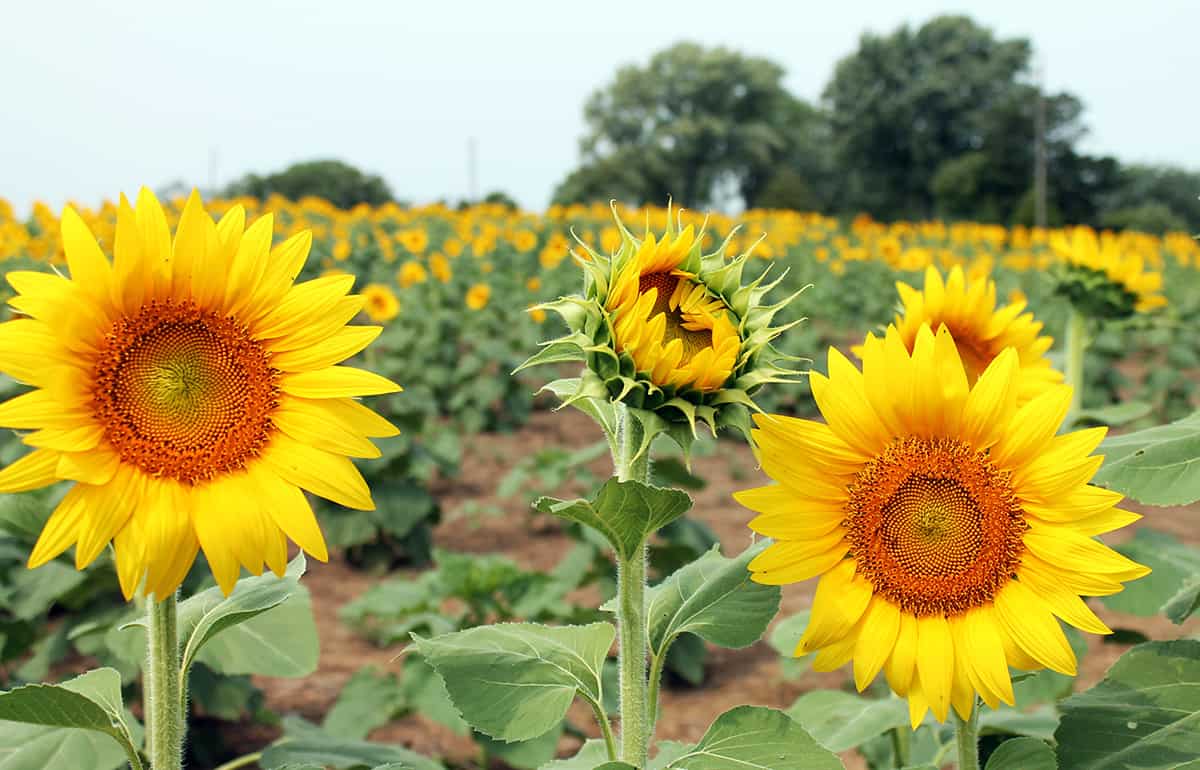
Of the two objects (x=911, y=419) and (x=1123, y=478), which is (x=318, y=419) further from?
(x=1123, y=478)

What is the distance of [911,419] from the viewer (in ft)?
4.81

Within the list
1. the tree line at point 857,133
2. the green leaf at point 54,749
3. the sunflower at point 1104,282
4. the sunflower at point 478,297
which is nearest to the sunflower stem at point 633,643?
the green leaf at point 54,749

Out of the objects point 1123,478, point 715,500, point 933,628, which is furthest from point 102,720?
point 715,500

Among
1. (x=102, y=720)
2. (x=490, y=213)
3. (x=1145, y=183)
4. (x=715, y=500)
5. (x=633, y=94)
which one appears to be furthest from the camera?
(x=633, y=94)

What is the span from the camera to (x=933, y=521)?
1.45 meters

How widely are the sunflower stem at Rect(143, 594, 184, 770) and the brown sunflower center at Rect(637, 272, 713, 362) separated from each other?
0.71 meters

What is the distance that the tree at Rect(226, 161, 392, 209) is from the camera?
40294mm

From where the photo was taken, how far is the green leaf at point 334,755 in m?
1.84

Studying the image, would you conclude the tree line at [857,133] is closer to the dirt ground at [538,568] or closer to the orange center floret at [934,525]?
the dirt ground at [538,568]

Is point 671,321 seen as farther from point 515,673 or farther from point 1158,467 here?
point 1158,467

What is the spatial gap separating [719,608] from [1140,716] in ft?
1.89

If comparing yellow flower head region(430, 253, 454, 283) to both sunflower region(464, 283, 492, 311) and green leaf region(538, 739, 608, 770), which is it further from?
green leaf region(538, 739, 608, 770)

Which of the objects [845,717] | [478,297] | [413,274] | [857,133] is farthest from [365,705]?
[857,133]

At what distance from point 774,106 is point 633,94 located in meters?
8.43
